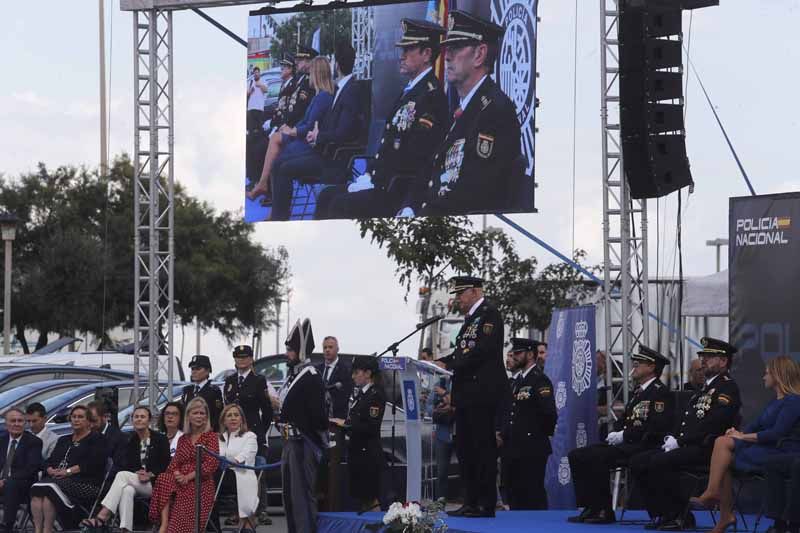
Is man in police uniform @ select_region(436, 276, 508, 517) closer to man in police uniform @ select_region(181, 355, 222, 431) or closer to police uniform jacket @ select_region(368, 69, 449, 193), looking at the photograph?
man in police uniform @ select_region(181, 355, 222, 431)

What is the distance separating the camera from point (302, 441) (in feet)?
40.1

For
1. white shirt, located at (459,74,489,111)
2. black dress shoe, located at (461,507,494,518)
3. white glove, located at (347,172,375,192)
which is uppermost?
white shirt, located at (459,74,489,111)

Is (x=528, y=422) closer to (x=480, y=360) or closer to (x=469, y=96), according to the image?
(x=480, y=360)

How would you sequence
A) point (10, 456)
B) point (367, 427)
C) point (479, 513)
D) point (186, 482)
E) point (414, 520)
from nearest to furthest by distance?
point (414, 520) < point (479, 513) < point (186, 482) < point (367, 427) < point (10, 456)

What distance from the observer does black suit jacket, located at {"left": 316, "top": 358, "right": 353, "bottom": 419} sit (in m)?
14.8

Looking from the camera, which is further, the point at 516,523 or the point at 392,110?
the point at 392,110

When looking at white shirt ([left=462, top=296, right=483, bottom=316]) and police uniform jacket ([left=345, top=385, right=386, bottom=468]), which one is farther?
police uniform jacket ([left=345, top=385, right=386, bottom=468])

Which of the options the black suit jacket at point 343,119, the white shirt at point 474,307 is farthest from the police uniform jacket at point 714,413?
the black suit jacket at point 343,119

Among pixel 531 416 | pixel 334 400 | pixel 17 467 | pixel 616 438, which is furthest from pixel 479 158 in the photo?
pixel 17 467

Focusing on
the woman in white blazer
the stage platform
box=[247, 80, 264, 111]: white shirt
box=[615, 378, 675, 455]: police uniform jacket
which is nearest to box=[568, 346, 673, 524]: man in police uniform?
box=[615, 378, 675, 455]: police uniform jacket

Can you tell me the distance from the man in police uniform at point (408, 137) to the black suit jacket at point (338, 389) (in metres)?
3.26

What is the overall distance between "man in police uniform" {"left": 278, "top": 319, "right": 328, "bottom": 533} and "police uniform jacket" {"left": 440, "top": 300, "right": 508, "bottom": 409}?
1.61 metres

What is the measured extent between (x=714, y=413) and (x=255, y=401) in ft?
17.6

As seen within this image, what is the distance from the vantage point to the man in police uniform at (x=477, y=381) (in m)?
10.8
